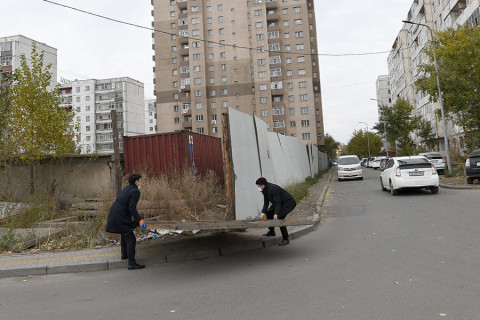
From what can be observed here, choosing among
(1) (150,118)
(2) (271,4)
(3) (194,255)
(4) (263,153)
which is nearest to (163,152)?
(4) (263,153)

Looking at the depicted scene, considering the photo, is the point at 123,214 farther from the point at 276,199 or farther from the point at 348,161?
the point at 348,161

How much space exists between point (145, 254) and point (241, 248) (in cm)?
182

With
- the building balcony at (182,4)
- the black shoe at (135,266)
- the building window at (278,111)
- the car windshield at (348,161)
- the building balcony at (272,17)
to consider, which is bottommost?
the black shoe at (135,266)

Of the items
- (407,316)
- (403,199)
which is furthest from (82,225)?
(403,199)

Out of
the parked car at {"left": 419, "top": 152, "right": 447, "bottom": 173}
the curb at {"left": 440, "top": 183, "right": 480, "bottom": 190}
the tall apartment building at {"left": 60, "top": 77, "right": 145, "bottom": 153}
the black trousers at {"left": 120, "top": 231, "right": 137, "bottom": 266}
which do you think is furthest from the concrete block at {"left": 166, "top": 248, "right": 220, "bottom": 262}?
the tall apartment building at {"left": 60, "top": 77, "right": 145, "bottom": 153}

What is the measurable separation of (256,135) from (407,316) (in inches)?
334

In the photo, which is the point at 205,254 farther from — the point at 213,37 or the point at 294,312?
the point at 213,37

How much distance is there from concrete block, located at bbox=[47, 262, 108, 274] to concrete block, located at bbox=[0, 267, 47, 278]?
118mm

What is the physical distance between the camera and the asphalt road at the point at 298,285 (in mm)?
3811

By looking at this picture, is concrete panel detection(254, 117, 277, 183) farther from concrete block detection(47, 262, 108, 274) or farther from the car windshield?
the car windshield

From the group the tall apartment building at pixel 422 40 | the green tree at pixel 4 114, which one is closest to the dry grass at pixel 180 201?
the green tree at pixel 4 114

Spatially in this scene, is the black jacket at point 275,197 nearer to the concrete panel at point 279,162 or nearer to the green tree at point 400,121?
the concrete panel at point 279,162

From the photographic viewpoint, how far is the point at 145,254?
22.3ft

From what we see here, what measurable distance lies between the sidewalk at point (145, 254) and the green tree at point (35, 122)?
6820mm
